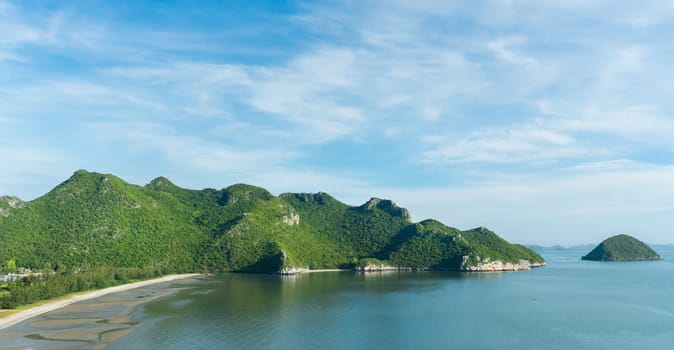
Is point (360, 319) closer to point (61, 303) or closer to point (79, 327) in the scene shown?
point (79, 327)

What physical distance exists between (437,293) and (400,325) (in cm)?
5077

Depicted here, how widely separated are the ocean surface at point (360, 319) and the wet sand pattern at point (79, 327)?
18 cm

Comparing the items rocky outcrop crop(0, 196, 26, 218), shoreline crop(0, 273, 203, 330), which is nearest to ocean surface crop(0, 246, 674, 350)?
shoreline crop(0, 273, 203, 330)

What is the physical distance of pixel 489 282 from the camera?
170125mm

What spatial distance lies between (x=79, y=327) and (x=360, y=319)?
5023 centimetres

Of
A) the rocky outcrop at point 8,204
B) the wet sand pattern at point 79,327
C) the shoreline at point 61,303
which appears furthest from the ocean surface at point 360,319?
the rocky outcrop at point 8,204

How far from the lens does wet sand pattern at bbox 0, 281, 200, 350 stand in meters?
68.1

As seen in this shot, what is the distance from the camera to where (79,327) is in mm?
79438

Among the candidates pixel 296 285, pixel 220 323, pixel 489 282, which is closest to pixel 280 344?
pixel 220 323

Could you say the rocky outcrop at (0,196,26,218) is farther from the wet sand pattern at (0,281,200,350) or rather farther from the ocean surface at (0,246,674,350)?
the wet sand pattern at (0,281,200,350)

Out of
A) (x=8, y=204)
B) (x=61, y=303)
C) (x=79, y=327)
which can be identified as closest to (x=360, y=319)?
(x=79, y=327)

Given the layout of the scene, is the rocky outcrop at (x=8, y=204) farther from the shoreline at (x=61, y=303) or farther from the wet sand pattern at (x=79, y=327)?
the wet sand pattern at (x=79, y=327)

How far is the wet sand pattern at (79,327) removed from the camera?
68125mm

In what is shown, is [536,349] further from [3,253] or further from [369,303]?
[3,253]
